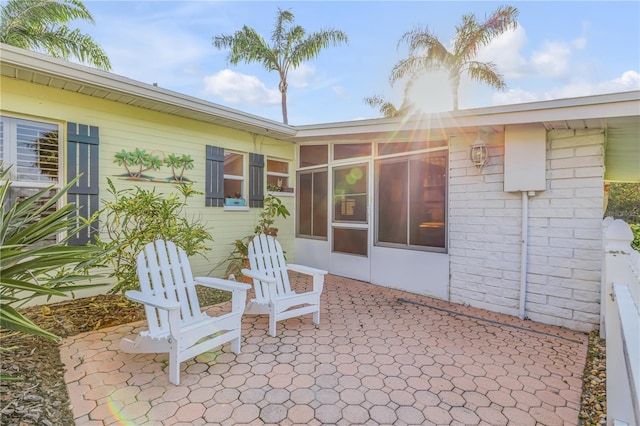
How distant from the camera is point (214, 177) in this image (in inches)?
223

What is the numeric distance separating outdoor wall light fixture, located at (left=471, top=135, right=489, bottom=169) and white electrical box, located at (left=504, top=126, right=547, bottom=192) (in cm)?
24

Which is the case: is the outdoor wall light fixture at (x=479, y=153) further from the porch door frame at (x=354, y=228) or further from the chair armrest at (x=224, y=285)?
the chair armrest at (x=224, y=285)

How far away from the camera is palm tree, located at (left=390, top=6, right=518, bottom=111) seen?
9.84 m

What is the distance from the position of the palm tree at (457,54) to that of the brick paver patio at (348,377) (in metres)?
8.95

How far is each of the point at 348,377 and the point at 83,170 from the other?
4.19 m

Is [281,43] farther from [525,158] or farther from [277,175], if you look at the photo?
[525,158]

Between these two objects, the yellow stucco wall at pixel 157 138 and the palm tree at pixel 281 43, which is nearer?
the yellow stucco wall at pixel 157 138

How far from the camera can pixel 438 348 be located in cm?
313

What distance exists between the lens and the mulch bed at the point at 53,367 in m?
1.98

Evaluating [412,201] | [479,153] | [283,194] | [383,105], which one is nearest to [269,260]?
[412,201]

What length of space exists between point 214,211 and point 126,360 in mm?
3155

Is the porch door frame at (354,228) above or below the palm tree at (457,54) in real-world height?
below

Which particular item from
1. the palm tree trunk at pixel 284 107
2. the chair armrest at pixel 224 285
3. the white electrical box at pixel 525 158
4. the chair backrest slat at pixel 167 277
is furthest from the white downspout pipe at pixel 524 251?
the palm tree trunk at pixel 284 107

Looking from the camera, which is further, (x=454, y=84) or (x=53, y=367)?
Answer: (x=454, y=84)
